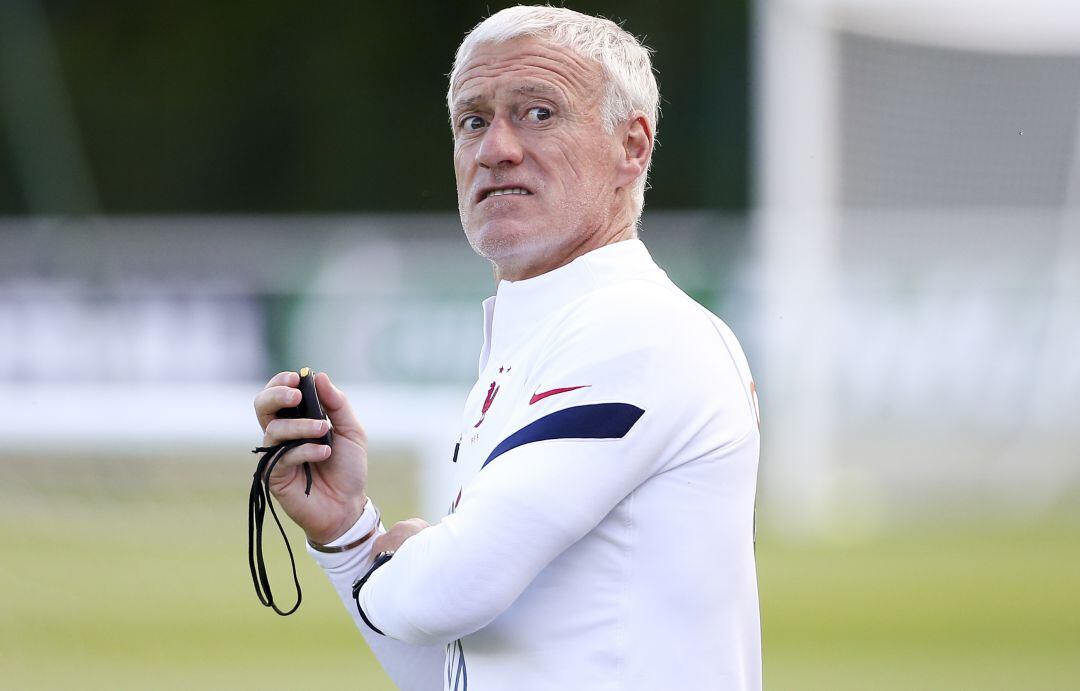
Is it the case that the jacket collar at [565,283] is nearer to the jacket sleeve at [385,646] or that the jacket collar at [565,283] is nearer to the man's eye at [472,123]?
the man's eye at [472,123]

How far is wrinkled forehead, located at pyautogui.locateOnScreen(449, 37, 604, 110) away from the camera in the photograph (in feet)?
6.42

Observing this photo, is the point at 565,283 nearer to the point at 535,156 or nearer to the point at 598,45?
the point at 535,156

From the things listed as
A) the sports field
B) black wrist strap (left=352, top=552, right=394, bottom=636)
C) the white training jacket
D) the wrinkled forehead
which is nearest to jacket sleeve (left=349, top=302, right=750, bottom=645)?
the white training jacket

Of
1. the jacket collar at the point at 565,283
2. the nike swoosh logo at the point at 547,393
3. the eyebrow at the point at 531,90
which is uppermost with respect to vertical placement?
the eyebrow at the point at 531,90

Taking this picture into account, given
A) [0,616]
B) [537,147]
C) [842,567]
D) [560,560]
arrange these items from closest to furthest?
[560,560] < [537,147] < [0,616] < [842,567]

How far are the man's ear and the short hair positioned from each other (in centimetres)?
1

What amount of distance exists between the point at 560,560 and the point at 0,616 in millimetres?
5592

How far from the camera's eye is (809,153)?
8719mm

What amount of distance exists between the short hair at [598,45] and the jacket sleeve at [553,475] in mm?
486

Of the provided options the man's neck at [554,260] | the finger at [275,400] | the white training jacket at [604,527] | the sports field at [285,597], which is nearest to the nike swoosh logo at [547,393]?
the white training jacket at [604,527]

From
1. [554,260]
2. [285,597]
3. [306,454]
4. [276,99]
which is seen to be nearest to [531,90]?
[554,260]

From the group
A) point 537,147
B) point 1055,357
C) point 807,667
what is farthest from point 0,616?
point 1055,357

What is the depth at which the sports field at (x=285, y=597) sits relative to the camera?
542 cm

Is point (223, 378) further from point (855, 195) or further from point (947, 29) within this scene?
point (947, 29)
